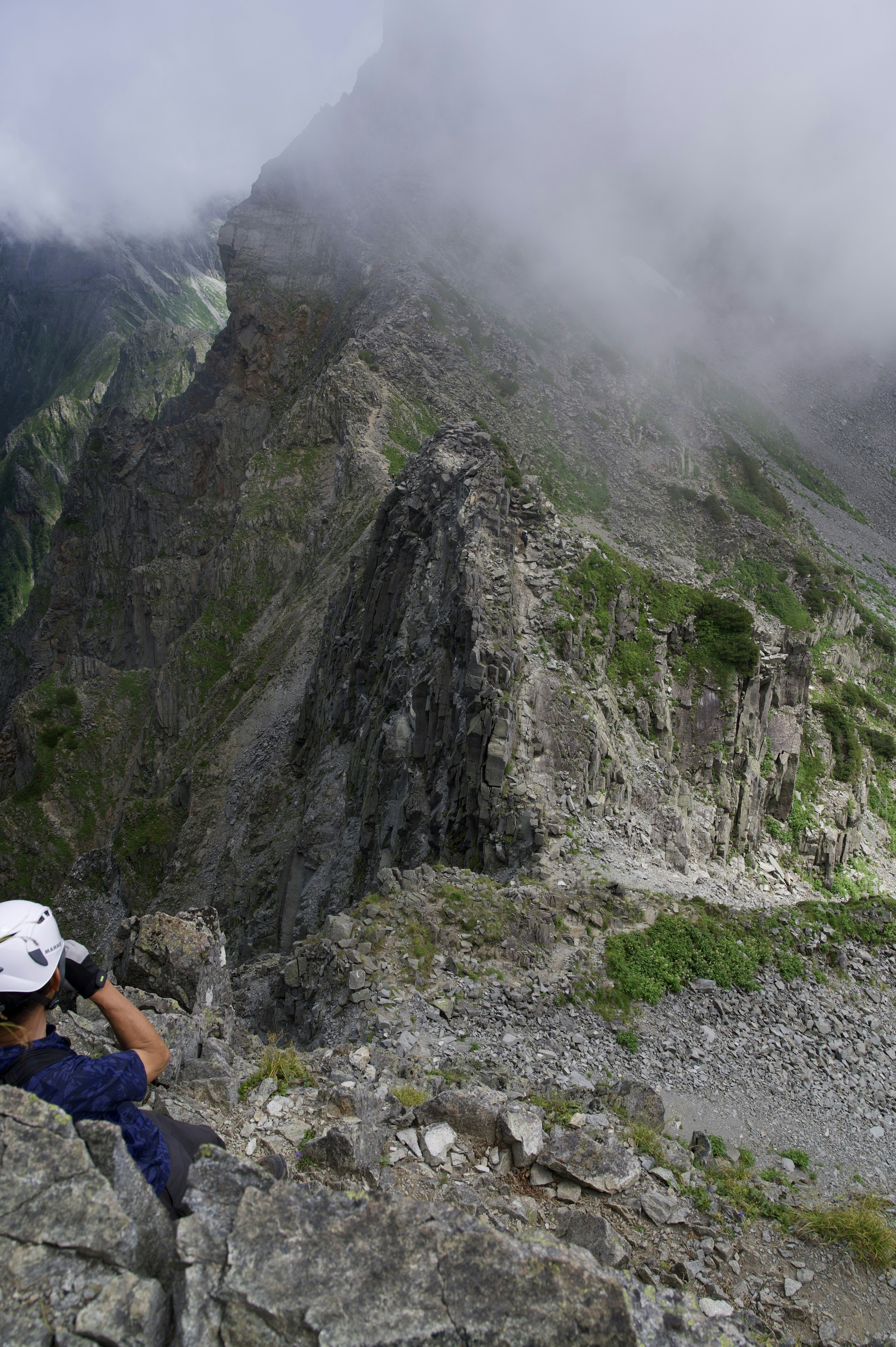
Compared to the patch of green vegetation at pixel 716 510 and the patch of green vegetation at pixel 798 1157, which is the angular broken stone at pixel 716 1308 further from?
the patch of green vegetation at pixel 716 510

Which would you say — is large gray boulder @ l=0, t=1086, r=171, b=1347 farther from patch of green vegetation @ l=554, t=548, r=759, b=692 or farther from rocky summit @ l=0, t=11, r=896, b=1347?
patch of green vegetation @ l=554, t=548, r=759, b=692

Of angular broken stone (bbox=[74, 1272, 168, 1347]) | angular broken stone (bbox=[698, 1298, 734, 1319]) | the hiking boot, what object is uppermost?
angular broken stone (bbox=[74, 1272, 168, 1347])

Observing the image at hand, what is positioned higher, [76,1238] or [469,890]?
[469,890]

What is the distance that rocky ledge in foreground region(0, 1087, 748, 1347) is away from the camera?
139 inches

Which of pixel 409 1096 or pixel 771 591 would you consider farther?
pixel 771 591

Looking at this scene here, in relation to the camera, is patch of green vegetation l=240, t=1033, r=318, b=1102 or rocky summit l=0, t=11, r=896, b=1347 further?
patch of green vegetation l=240, t=1033, r=318, b=1102

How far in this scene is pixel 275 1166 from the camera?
18.3 ft

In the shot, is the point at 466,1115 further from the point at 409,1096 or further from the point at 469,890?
the point at 469,890

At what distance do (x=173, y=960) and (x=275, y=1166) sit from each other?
6465 mm

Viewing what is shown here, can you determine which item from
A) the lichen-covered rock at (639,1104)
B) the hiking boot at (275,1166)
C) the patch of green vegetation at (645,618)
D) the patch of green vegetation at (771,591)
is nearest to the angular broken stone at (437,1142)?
the hiking boot at (275,1166)

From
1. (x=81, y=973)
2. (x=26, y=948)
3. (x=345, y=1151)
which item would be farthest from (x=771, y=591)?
(x=26, y=948)

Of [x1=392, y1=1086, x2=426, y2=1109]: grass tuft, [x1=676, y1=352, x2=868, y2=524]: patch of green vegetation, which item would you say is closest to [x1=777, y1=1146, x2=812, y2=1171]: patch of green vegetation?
[x1=392, y1=1086, x2=426, y2=1109]: grass tuft

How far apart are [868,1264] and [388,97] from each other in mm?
135820

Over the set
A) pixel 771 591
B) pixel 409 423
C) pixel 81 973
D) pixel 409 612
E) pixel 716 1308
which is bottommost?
pixel 716 1308
